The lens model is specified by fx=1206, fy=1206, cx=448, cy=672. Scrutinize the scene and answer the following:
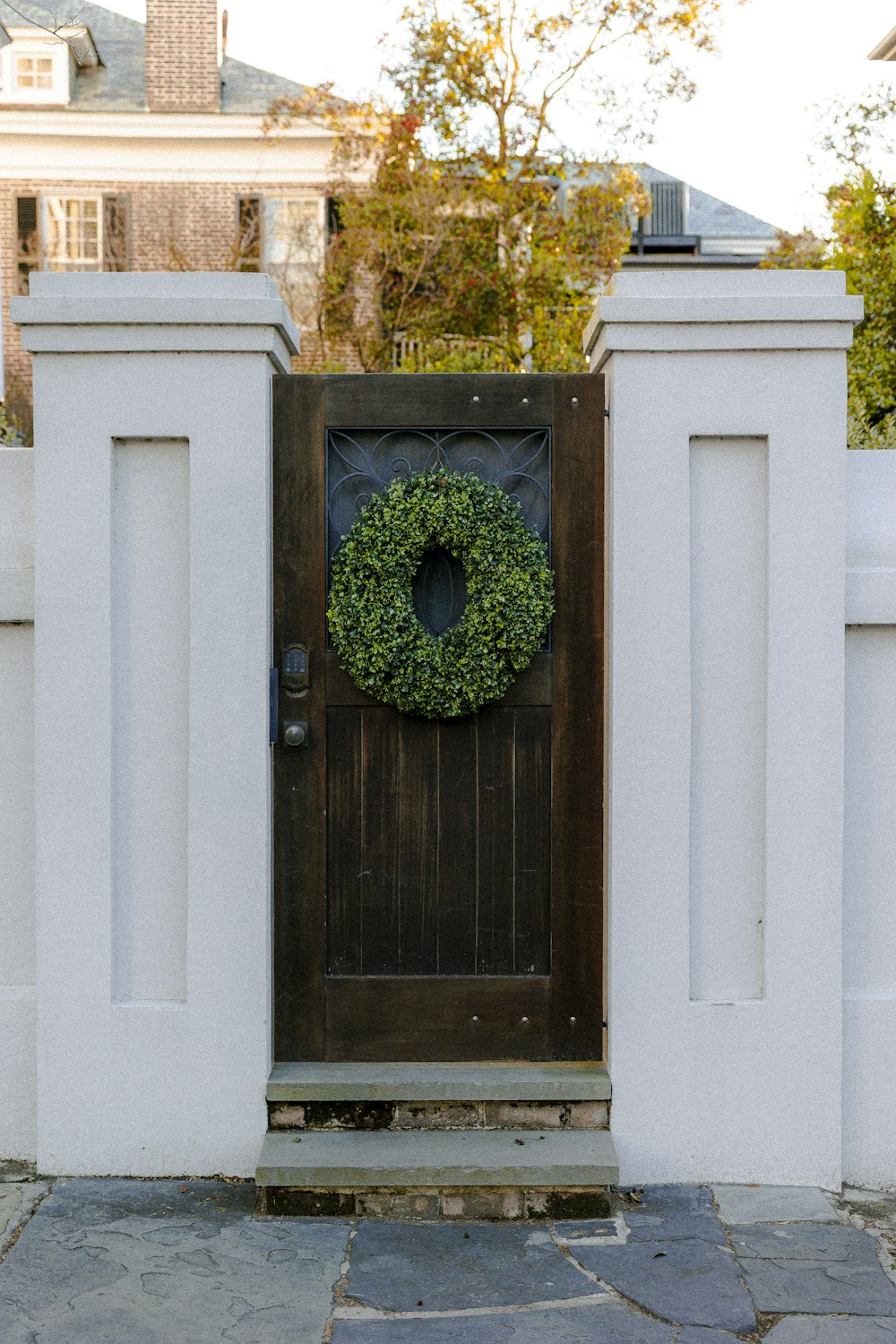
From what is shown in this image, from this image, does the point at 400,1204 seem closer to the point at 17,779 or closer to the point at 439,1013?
the point at 439,1013

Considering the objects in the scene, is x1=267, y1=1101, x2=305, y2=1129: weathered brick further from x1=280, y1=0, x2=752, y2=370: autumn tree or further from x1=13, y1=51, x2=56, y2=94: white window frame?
x1=13, y1=51, x2=56, y2=94: white window frame

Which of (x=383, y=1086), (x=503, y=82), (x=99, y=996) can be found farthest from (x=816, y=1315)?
(x=503, y=82)

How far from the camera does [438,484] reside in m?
3.91

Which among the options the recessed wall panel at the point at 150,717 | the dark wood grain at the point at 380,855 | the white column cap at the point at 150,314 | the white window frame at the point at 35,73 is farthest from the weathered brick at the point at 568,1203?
the white window frame at the point at 35,73

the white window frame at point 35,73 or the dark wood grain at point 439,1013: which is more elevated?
the white window frame at point 35,73

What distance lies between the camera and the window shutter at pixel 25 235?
784 inches

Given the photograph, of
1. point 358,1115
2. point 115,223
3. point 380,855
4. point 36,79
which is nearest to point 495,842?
point 380,855

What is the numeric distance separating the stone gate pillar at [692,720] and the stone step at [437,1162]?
28cm

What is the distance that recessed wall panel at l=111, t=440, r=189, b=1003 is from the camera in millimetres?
3934

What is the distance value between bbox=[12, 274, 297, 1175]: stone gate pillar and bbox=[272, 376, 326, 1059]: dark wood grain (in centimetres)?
8

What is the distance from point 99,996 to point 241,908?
548 mm

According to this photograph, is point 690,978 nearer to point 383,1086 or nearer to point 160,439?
point 383,1086

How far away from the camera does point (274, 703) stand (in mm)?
3938

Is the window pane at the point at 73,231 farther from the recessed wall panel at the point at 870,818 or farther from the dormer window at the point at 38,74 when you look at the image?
the recessed wall panel at the point at 870,818
